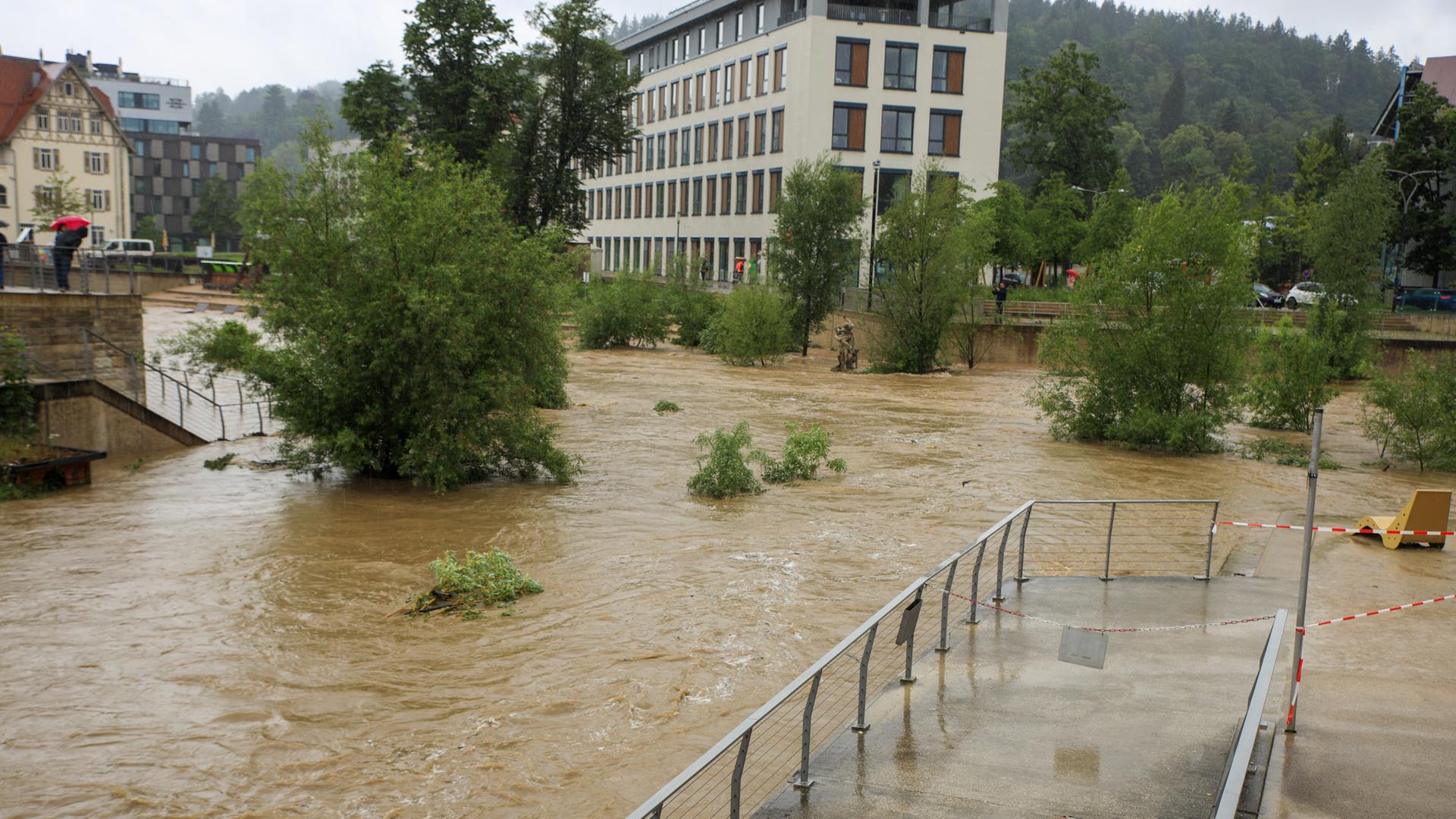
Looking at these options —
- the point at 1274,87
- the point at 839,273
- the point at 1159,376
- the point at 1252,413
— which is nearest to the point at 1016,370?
the point at 839,273

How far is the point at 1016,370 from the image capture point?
161ft

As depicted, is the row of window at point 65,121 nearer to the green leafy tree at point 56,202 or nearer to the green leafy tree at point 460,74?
the green leafy tree at point 56,202

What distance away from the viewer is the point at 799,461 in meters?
23.0

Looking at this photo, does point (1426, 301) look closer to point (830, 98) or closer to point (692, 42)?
point (830, 98)

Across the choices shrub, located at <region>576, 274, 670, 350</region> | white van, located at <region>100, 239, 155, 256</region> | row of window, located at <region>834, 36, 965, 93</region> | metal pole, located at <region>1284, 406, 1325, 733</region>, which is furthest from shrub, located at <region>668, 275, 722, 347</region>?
metal pole, located at <region>1284, 406, 1325, 733</region>

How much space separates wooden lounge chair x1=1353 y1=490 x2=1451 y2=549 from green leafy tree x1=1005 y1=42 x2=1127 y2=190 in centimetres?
5634

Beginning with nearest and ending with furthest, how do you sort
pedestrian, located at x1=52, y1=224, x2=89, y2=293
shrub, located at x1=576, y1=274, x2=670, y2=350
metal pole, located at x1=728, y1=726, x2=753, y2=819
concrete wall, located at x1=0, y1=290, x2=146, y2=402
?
metal pole, located at x1=728, y1=726, x2=753, y2=819
concrete wall, located at x1=0, y1=290, x2=146, y2=402
pedestrian, located at x1=52, y1=224, x2=89, y2=293
shrub, located at x1=576, y1=274, x2=670, y2=350

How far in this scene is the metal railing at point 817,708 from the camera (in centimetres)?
635

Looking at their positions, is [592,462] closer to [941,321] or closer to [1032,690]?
[1032,690]

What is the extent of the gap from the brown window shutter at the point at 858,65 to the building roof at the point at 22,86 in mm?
56719

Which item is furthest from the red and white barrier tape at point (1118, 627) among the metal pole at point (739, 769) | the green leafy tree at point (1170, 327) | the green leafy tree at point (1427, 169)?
the green leafy tree at point (1427, 169)

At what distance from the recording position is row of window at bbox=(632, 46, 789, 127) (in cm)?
6950

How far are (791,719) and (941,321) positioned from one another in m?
38.0

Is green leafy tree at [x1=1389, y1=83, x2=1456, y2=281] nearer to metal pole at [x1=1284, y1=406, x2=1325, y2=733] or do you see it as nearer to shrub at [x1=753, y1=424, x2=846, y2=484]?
shrub at [x1=753, y1=424, x2=846, y2=484]
